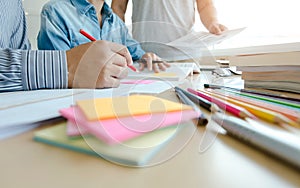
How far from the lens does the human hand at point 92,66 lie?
517 millimetres

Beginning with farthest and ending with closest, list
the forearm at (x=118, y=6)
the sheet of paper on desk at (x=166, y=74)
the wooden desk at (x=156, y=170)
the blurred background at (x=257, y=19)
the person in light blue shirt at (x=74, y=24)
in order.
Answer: the blurred background at (x=257, y=19)
the forearm at (x=118, y=6)
the person in light blue shirt at (x=74, y=24)
the sheet of paper on desk at (x=166, y=74)
the wooden desk at (x=156, y=170)

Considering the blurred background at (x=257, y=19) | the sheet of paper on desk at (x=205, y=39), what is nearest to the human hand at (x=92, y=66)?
the sheet of paper on desk at (x=205, y=39)

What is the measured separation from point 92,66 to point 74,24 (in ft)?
1.38

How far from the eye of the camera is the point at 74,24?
865 mm

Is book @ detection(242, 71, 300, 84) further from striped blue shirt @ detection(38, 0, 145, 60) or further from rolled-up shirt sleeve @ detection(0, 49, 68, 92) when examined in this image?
striped blue shirt @ detection(38, 0, 145, 60)

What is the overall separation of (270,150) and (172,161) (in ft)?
0.20

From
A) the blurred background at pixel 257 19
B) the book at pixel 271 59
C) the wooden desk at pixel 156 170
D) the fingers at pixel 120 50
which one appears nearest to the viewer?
the wooden desk at pixel 156 170

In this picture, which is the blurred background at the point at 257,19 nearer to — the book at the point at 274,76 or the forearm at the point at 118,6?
the forearm at the point at 118,6

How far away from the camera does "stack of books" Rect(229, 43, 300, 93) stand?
0.43 meters

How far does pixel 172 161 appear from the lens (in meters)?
0.15

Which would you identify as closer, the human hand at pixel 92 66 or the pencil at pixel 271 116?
the pencil at pixel 271 116

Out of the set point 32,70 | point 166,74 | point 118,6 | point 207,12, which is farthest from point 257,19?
point 32,70

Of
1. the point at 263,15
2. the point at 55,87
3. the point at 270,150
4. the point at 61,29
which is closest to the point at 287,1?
the point at 263,15

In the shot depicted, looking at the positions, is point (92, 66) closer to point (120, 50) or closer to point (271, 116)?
point (120, 50)
